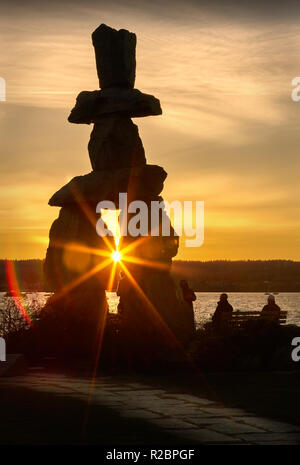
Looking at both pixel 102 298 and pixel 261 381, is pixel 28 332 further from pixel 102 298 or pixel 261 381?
pixel 261 381

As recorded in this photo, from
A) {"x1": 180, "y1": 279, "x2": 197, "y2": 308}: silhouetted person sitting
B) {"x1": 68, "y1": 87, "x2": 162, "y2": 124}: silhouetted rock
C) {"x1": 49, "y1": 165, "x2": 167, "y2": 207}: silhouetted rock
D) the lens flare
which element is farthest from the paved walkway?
{"x1": 68, "y1": 87, "x2": 162, "y2": 124}: silhouetted rock

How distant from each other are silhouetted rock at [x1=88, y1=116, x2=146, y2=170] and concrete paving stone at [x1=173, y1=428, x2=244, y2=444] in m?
10.3

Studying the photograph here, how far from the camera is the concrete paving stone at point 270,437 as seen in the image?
8438mm

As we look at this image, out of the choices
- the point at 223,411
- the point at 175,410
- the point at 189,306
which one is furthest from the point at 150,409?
the point at 189,306

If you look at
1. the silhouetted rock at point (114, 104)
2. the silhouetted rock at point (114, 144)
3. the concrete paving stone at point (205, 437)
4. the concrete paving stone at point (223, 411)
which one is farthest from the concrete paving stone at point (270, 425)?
the silhouetted rock at point (114, 104)

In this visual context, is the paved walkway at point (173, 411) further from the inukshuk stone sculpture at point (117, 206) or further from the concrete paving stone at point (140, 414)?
the inukshuk stone sculpture at point (117, 206)

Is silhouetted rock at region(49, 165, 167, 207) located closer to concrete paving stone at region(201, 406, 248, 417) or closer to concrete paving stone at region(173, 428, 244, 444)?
concrete paving stone at region(201, 406, 248, 417)

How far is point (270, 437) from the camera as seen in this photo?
864 centimetres

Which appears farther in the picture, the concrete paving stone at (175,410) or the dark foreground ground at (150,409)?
the concrete paving stone at (175,410)

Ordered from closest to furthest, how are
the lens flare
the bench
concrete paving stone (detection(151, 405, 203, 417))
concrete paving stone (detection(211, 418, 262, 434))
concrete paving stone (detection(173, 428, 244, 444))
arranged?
1. concrete paving stone (detection(173, 428, 244, 444))
2. concrete paving stone (detection(211, 418, 262, 434))
3. concrete paving stone (detection(151, 405, 203, 417))
4. the lens flare
5. the bench

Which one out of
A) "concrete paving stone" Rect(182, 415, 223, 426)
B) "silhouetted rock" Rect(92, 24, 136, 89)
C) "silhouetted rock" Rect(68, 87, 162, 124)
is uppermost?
"silhouetted rock" Rect(92, 24, 136, 89)

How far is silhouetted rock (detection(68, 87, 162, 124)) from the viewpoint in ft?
60.3

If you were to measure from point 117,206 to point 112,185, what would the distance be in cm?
68
